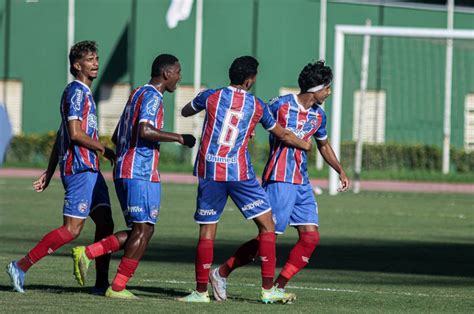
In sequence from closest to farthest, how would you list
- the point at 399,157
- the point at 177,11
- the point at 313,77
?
the point at 313,77 → the point at 399,157 → the point at 177,11

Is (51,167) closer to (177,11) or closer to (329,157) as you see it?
(329,157)

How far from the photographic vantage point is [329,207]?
24.3m

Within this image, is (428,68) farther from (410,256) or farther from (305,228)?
(305,228)

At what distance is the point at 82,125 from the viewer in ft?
34.6

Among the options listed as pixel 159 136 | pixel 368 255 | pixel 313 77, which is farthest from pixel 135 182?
pixel 368 255

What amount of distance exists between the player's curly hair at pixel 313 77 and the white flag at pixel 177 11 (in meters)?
29.4

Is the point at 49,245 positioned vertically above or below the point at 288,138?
below

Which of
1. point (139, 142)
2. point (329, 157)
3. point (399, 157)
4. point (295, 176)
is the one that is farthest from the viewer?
point (399, 157)

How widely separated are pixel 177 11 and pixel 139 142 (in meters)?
30.3

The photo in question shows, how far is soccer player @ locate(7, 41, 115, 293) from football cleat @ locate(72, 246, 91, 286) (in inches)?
18.9

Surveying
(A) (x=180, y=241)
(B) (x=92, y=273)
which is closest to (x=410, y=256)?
(A) (x=180, y=241)

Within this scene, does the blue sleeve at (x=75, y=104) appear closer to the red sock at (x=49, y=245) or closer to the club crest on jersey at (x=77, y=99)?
the club crest on jersey at (x=77, y=99)

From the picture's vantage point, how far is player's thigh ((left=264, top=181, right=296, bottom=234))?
35.2ft

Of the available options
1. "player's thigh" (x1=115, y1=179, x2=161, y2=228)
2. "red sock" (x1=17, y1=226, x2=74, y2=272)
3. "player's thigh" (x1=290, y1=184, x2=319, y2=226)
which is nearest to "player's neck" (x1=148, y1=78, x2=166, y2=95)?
"player's thigh" (x1=115, y1=179, x2=161, y2=228)
